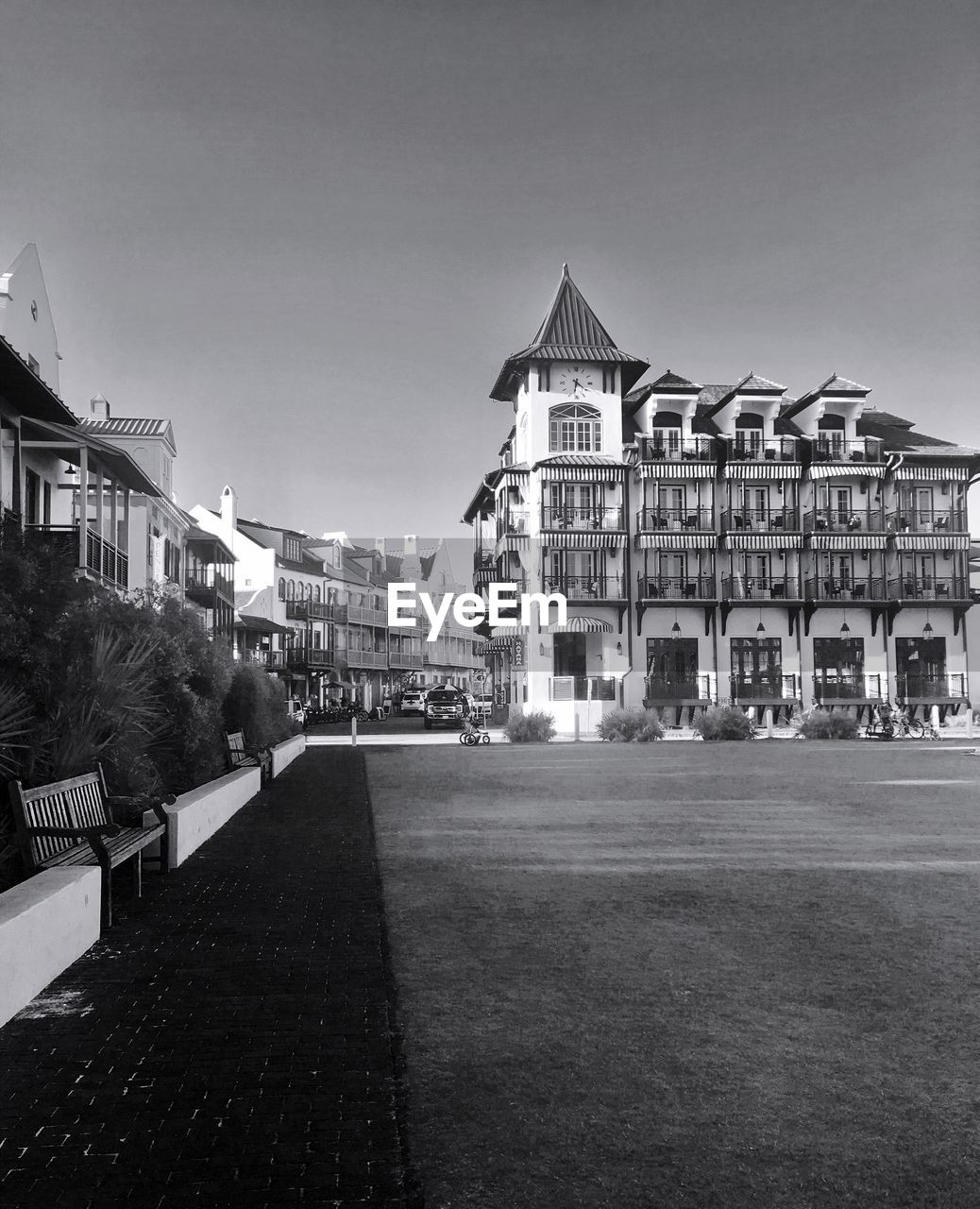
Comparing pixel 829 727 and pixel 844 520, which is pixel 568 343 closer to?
pixel 844 520

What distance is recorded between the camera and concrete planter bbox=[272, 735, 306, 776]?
20.4 m

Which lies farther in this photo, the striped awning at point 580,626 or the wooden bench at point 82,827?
the striped awning at point 580,626

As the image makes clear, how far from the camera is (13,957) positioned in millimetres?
5414

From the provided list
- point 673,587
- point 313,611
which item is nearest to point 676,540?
point 673,587

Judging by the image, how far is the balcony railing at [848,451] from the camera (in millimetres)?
49062

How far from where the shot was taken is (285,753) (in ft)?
74.5

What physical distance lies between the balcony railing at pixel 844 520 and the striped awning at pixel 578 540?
8.85m

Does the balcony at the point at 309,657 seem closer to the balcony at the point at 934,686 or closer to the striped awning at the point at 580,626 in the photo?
the striped awning at the point at 580,626

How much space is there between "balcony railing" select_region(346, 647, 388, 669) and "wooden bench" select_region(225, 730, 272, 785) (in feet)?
212

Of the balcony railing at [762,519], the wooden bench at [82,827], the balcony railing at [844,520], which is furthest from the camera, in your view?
the balcony railing at [844,520]

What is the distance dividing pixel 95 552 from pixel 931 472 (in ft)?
125

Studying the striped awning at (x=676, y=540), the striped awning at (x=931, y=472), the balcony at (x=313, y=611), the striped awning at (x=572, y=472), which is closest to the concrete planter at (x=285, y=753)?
the striped awning at (x=572, y=472)

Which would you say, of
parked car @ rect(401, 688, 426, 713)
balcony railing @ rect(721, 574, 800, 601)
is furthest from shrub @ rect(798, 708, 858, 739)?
parked car @ rect(401, 688, 426, 713)

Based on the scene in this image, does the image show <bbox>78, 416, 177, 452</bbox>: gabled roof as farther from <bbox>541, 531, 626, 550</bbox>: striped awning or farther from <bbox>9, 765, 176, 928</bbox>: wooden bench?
<bbox>9, 765, 176, 928</bbox>: wooden bench
